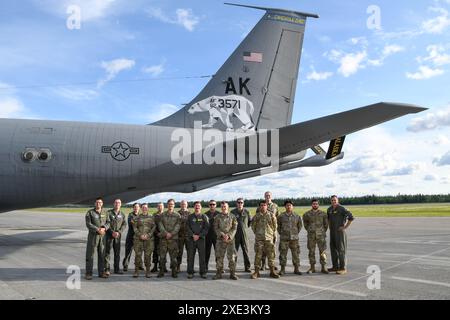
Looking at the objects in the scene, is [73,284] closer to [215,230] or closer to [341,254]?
→ [215,230]

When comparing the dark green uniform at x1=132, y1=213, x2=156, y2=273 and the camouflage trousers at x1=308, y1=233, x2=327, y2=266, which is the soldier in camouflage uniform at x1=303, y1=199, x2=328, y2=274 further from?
the dark green uniform at x1=132, y1=213, x2=156, y2=273

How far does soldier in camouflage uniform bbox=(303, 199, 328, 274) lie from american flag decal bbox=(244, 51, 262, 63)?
21.9ft

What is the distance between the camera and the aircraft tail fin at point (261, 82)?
45.5ft

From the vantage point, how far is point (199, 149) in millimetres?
12844

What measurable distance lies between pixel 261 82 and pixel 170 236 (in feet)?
24.6

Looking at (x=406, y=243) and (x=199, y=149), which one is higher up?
(x=199, y=149)

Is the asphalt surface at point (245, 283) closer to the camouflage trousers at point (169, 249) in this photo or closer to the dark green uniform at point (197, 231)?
the camouflage trousers at point (169, 249)

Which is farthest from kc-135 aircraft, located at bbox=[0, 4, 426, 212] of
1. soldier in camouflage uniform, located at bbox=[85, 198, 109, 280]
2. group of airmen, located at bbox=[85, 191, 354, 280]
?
soldier in camouflage uniform, located at bbox=[85, 198, 109, 280]

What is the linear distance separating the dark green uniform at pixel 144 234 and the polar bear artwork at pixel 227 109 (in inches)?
224

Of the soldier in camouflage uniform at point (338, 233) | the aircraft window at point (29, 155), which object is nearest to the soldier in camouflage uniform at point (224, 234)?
the soldier in camouflage uniform at point (338, 233)

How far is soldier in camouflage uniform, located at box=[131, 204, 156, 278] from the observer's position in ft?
28.9

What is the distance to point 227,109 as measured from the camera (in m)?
14.0
